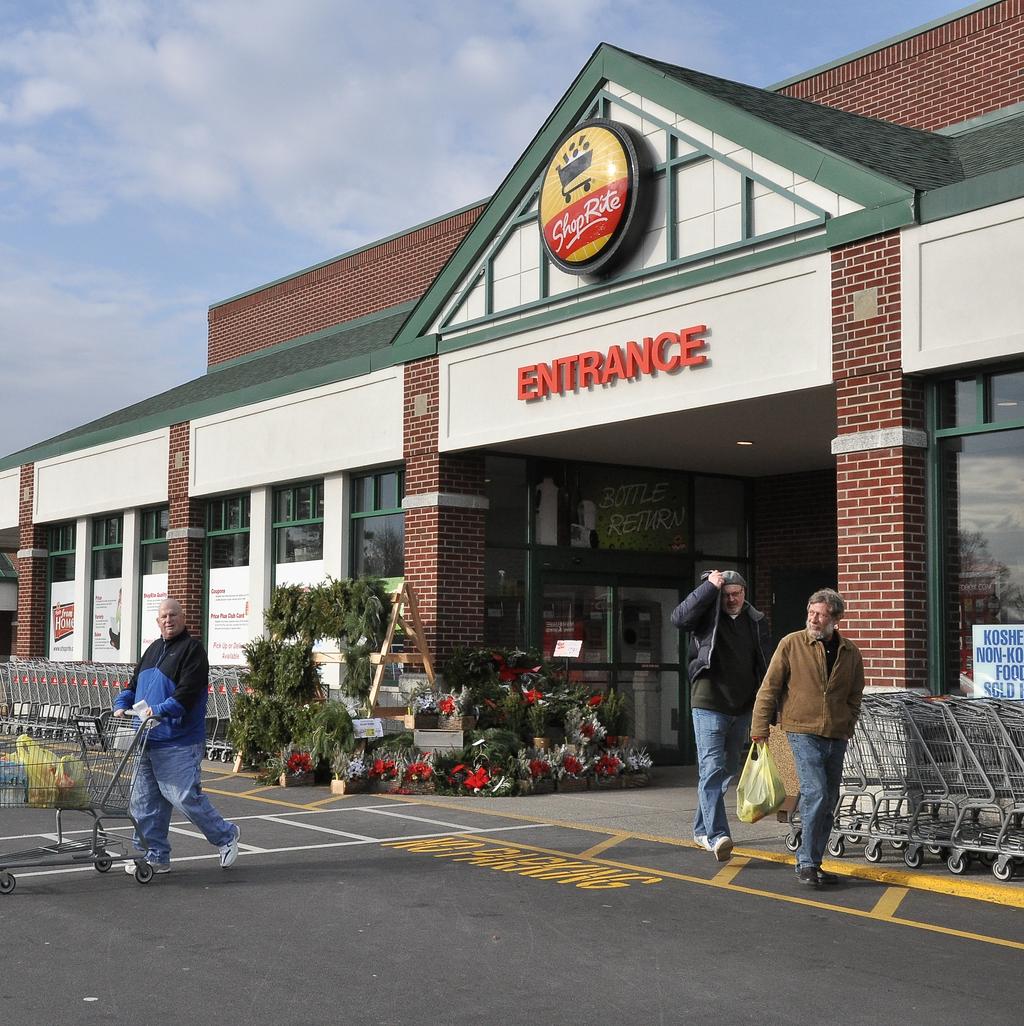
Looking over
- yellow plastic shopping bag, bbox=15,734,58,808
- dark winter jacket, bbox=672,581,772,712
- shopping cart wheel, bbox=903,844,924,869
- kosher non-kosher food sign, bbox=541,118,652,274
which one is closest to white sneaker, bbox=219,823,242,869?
yellow plastic shopping bag, bbox=15,734,58,808

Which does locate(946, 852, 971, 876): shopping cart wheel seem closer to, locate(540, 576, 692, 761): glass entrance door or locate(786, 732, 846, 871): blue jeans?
locate(786, 732, 846, 871): blue jeans

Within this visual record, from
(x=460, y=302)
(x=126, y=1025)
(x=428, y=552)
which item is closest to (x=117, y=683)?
(x=428, y=552)

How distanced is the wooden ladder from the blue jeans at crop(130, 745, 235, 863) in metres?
5.85

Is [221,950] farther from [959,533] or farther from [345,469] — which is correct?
[345,469]

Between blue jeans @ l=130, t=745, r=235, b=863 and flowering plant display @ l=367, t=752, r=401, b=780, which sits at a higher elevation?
blue jeans @ l=130, t=745, r=235, b=863

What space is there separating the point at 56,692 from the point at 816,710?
1714cm

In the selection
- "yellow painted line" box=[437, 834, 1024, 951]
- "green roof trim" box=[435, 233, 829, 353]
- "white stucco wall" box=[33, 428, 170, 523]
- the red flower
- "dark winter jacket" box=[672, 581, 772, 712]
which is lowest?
"yellow painted line" box=[437, 834, 1024, 951]

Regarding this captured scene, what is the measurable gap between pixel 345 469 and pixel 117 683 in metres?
5.88

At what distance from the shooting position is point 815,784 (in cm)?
895

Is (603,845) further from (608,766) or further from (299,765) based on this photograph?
(299,765)

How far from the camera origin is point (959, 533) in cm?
1171

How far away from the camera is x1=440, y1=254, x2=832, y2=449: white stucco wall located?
12.6 m

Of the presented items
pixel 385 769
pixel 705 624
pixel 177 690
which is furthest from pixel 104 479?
pixel 705 624

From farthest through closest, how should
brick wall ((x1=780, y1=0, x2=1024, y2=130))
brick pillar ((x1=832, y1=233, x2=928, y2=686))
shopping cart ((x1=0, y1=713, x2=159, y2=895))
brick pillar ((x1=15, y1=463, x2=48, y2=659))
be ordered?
brick pillar ((x1=15, y1=463, x2=48, y2=659)) < brick wall ((x1=780, y1=0, x2=1024, y2=130)) < brick pillar ((x1=832, y1=233, x2=928, y2=686)) < shopping cart ((x1=0, y1=713, x2=159, y2=895))
